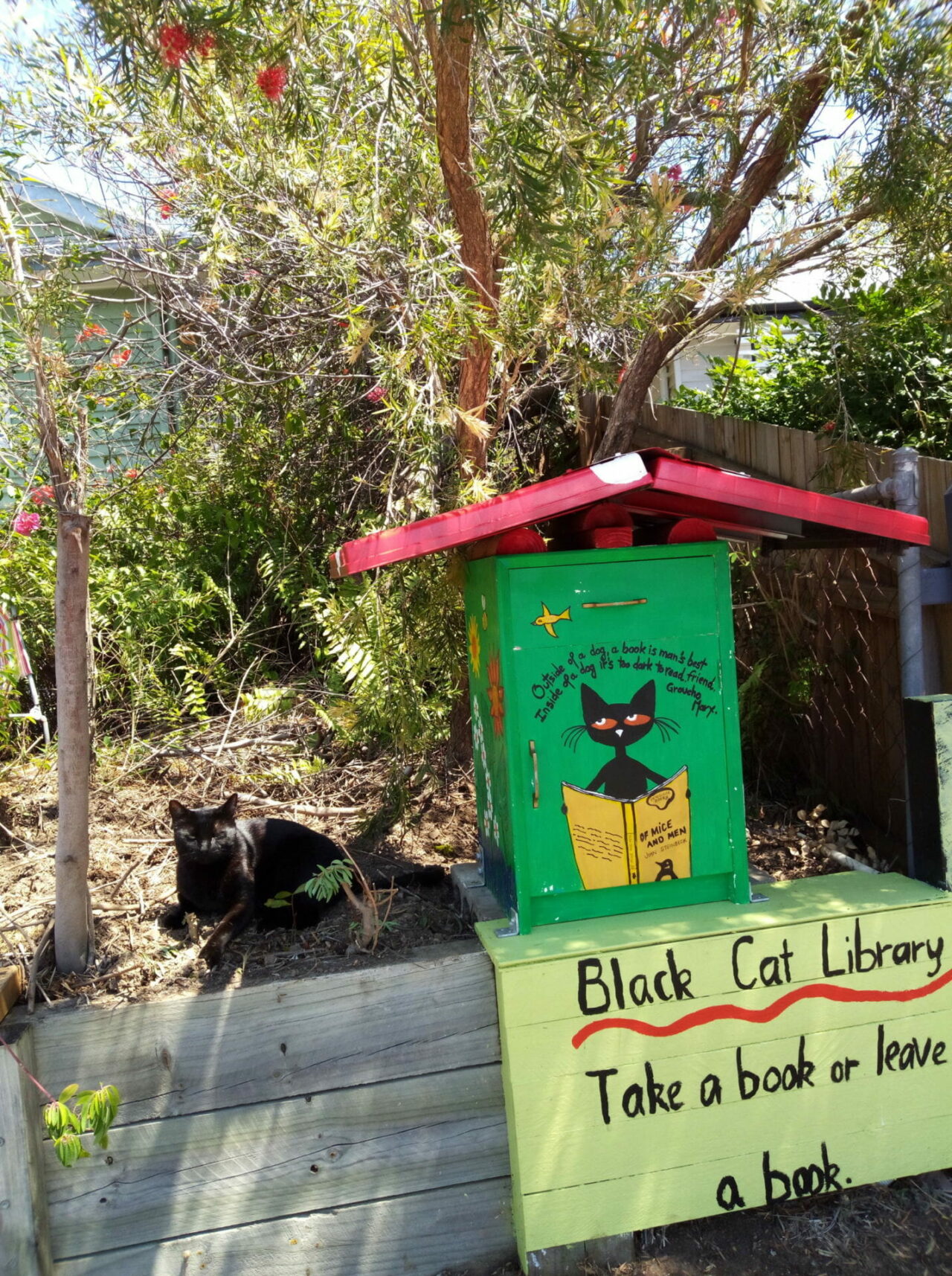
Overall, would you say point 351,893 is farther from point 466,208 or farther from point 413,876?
point 466,208

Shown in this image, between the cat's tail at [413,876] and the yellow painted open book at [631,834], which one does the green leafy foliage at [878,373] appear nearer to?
the yellow painted open book at [631,834]

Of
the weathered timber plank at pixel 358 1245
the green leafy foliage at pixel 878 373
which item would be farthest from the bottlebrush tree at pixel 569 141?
the weathered timber plank at pixel 358 1245

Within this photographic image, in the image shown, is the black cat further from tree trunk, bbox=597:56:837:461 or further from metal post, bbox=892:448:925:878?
tree trunk, bbox=597:56:837:461

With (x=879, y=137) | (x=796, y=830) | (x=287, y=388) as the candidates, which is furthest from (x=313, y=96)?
(x=796, y=830)

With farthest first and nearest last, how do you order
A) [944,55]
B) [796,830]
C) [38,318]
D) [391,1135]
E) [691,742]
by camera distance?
[796,830], [38,318], [944,55], [691,742], [391,1135]

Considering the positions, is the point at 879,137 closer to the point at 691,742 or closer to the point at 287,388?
the point at 691,742

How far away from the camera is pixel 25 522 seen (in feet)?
15.5

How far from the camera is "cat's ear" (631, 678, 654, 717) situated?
2.49m

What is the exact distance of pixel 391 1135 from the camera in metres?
2.35

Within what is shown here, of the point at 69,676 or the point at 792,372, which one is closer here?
the point at 69,676

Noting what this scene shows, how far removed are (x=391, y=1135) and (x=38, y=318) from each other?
3.05 metres

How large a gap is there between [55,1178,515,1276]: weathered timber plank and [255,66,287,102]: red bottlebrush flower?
3377mm

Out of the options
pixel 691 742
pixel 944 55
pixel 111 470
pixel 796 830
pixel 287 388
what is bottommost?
pixel 796 830

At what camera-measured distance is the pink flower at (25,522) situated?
472 cm
